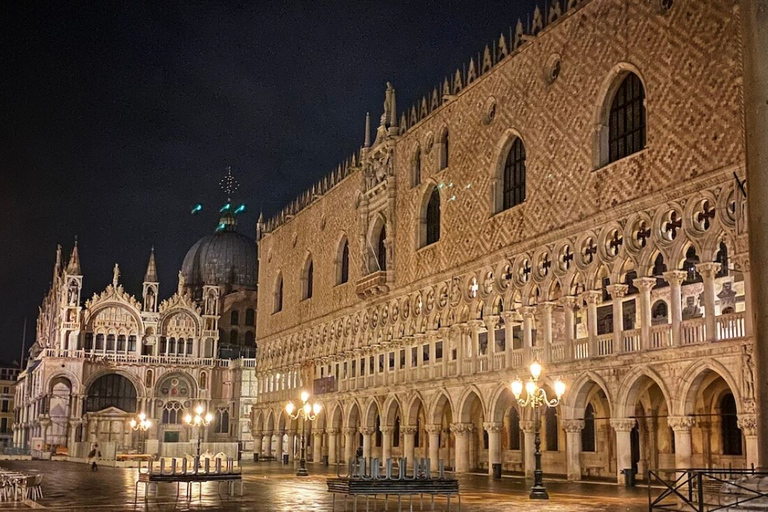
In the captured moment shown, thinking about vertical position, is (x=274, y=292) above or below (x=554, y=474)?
above

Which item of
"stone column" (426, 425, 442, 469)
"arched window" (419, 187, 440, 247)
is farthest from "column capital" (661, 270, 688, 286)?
"arched window" (419, 187, 440, 247)

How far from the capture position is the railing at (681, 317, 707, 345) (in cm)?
2302

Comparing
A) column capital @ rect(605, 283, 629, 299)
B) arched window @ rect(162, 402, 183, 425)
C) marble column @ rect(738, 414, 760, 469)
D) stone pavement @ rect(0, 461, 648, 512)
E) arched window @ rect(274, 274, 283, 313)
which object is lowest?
stone pavement @ rect(0, 461, 648, 512)

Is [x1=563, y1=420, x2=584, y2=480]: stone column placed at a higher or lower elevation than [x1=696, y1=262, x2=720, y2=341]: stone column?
lower

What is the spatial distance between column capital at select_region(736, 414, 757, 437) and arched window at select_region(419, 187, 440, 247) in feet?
Result: 56.2

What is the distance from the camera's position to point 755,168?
37.6 ft

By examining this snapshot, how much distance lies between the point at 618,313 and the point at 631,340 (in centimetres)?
95

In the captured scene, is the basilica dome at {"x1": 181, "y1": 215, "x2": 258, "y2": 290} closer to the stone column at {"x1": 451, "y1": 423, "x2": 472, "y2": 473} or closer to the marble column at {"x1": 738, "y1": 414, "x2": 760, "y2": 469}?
the stone column at {"x1": 451, "y1": 423, "x2": 472, "y2": 473}

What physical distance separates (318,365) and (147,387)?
21.1 m

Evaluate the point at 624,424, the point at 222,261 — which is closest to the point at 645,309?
the point at 624,424

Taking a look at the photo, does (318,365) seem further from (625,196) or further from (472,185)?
(625,196)

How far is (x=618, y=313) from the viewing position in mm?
26062

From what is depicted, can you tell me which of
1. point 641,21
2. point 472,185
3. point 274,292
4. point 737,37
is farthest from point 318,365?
point 737,37

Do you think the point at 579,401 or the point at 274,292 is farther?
the point at 274,292
